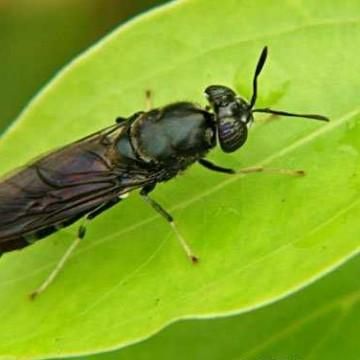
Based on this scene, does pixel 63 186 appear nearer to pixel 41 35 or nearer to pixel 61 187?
pixel 61 187

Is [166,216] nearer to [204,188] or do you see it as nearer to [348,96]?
[204,188]

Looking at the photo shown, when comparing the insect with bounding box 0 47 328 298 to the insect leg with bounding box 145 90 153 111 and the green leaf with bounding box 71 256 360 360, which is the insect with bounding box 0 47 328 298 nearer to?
the insect leg with bounding box 145 90 153 111

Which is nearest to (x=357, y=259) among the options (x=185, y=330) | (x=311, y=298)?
(x=311, y=298)

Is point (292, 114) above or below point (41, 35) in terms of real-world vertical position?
above

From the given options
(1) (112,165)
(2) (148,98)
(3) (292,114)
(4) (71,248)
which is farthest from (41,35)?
(3) (292,114)

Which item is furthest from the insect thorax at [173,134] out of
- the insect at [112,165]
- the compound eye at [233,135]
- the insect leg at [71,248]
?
the insect leg at [71,248]

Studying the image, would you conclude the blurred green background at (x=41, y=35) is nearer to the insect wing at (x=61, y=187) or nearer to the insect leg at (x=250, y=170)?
the insect wing at (x=61, y=187)

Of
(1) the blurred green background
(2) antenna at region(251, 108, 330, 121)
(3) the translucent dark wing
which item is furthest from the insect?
(1) the blurred green background
